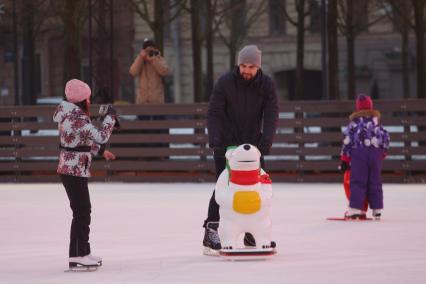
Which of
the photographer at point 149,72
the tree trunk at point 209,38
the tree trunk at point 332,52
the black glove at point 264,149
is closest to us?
the black glove at point 264,149

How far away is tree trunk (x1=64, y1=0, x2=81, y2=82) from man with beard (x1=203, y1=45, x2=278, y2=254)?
647 inches

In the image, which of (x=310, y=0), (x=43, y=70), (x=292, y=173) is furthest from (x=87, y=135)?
(x=43, y=70)

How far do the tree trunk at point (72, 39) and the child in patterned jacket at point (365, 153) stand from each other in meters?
13.2

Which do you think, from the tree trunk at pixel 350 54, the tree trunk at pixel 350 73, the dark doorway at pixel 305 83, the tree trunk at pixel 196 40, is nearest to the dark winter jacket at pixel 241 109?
the tree trunk at pixel 196 40

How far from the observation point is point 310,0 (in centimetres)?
4184

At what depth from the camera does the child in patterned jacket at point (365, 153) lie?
15086 millimetres

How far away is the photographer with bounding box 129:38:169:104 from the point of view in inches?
888

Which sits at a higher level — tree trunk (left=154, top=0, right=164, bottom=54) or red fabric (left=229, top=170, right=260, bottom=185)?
tree trunk (left=154, top=0, right=164, bottom=54)

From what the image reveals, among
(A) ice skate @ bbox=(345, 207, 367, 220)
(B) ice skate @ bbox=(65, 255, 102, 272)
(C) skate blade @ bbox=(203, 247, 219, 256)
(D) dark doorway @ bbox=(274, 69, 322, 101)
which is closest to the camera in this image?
(B) ice skate @ bbox=(65, 255, 102, 272)

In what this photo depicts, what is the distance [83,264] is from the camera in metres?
10.3

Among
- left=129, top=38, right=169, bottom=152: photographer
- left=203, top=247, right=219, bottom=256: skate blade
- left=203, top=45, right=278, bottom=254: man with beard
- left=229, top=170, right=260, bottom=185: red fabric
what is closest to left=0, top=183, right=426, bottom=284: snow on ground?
left=203, top=247, right=219, bottom=256: skate blade

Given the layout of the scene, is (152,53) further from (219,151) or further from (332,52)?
(219,151)

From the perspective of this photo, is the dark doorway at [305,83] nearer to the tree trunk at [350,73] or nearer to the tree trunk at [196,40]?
the tree trunk at [350,73]

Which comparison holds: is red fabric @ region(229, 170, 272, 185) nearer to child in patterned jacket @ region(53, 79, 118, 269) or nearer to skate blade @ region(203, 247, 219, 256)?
skate blade @ region(203, 247, 219, 256)
